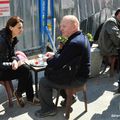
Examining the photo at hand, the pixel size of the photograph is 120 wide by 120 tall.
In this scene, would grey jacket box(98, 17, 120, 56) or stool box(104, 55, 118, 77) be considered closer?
grey jacket box(98, 17, 120, 56)

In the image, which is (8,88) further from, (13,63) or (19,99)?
(13,63)

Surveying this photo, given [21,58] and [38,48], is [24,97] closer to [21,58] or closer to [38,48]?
[21,58]

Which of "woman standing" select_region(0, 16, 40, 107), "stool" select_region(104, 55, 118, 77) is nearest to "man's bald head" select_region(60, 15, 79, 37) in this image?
"woman standing" select_region(0, 16, 40, 107)

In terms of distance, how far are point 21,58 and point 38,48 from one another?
2410mm

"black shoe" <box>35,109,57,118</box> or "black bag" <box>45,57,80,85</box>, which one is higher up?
"black bag" <box>45,57,80,85</box>

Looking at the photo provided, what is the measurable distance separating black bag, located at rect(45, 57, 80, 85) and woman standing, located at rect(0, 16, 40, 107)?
64cm

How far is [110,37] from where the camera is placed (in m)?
7.01

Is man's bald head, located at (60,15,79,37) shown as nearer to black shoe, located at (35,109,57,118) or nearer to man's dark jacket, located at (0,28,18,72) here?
man's dark jacket, located at (0,28,18,72)

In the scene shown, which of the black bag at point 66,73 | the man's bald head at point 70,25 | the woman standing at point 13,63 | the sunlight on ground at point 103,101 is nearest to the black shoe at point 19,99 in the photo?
the woman standing at point 13,63

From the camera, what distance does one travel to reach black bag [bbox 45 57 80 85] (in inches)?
201

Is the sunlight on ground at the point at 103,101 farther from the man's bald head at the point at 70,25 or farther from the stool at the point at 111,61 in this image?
the man's bald head at the point at 70,25

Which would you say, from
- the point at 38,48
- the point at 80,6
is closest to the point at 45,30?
the point at 38,48

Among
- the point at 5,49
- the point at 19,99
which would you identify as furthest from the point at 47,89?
the point at 5,49

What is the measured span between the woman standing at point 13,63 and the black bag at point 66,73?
640 mm
